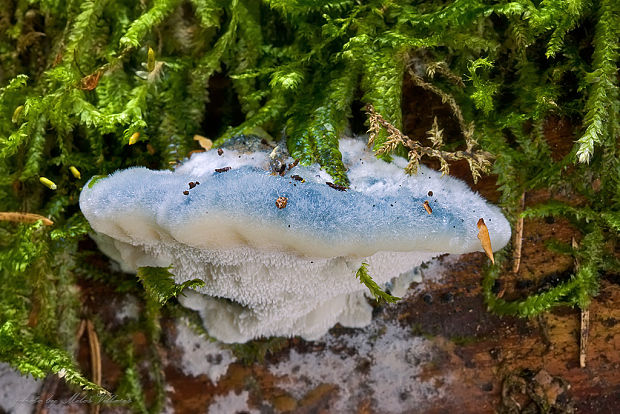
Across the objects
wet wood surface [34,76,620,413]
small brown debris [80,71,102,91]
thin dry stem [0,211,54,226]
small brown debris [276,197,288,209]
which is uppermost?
small brown debris [80,71,102,91]

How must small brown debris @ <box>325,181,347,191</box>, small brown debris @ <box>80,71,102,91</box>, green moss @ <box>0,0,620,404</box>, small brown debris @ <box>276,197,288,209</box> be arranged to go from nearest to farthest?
small brown debris @ <box>276,197,288,209</box> → small brown debris @ <box>325,181,347,191</box> → green moss @ <box>0,0,620,404</box> → small brown debris @ <box>80,71,102,91</box>

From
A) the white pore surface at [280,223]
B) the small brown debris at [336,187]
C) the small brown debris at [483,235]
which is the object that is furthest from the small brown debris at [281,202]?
the small brown debris at [483,235]

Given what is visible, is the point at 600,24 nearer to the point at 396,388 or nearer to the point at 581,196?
the point at 581,196

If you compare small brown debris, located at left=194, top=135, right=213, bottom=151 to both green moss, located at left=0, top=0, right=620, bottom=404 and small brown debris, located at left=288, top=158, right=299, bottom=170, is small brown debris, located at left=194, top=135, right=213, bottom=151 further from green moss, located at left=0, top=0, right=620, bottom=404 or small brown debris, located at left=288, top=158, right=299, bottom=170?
small brown debris, located at left=288, top=158, right=299, bottom=170

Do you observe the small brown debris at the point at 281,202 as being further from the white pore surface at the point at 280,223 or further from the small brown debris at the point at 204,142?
the small brown debris at the point at 204,142

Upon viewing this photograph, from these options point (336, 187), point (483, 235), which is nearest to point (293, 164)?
point (336, 187)

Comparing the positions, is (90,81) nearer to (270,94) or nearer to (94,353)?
(270,94)

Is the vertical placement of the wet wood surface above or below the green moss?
below

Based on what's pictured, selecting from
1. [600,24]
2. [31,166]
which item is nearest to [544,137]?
[600,24]

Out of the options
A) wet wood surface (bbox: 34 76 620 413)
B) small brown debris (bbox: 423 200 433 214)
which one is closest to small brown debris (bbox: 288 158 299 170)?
small brown debris (bbox: 423 200 433 214)

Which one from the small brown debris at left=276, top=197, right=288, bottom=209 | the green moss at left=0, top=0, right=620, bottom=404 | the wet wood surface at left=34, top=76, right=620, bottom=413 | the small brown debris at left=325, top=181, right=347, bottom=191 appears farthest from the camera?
the wet wood surface at left=34, top=76, right=620, bottom=413
